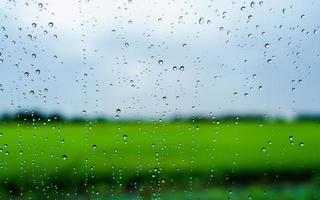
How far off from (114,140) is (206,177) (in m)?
0.96

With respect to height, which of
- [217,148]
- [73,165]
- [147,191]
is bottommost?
[147,191]

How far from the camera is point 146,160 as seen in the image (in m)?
4.60

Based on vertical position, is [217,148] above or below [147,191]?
above

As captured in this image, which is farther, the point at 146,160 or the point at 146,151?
the point at 146,160

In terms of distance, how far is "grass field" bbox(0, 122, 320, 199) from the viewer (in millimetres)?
3961

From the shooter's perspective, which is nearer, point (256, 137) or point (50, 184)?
point (50, 184)

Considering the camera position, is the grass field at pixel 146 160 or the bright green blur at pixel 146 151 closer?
the bright green blur at pixel 146 151

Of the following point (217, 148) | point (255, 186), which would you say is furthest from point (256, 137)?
point (255, 186)

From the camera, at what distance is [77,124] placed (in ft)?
11.7

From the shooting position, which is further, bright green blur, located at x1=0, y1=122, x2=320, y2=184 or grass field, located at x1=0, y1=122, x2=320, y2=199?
grass field, located at x1=0, y1=122, x2=320, y2=199

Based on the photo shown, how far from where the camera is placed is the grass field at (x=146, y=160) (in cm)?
396

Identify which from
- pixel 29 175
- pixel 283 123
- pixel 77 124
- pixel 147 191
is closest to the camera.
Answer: pixel 77 124

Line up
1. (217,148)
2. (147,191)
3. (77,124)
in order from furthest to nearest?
(217,148)
(147,191)
(77,124)

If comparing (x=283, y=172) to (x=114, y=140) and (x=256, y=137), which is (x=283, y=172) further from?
(x=114, y=140)
